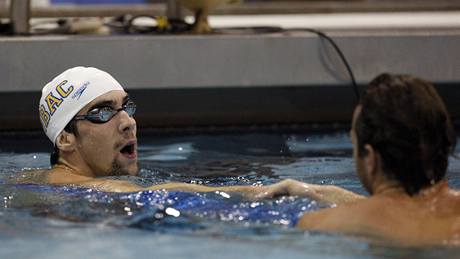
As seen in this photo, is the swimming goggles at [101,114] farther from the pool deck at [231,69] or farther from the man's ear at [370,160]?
the man's ear at [370,160]

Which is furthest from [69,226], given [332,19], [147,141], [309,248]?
[332,19]

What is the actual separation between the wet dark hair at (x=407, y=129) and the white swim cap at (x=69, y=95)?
6.01 feet

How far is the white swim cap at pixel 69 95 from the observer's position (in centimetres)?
477

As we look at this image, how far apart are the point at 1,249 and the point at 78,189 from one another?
2.97 ft

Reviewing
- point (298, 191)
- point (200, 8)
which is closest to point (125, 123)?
point (298, 191)

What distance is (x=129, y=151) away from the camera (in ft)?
16.0

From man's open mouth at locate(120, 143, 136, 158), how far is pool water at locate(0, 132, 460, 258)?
0.12 metres

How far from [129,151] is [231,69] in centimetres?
180

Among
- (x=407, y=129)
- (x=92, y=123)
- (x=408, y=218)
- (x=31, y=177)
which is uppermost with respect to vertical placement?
(x=407, y=129)

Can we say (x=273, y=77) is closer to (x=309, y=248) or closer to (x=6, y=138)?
(x=6, y=138)

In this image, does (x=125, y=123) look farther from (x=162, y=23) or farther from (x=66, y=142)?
(x=162, y=23)

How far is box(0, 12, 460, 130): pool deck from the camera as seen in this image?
6414 mm

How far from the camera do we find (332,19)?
9000 millimetres

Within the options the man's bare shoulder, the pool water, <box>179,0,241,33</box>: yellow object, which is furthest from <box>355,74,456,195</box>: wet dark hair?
<box>179,0,241,33</box>: yellow object
